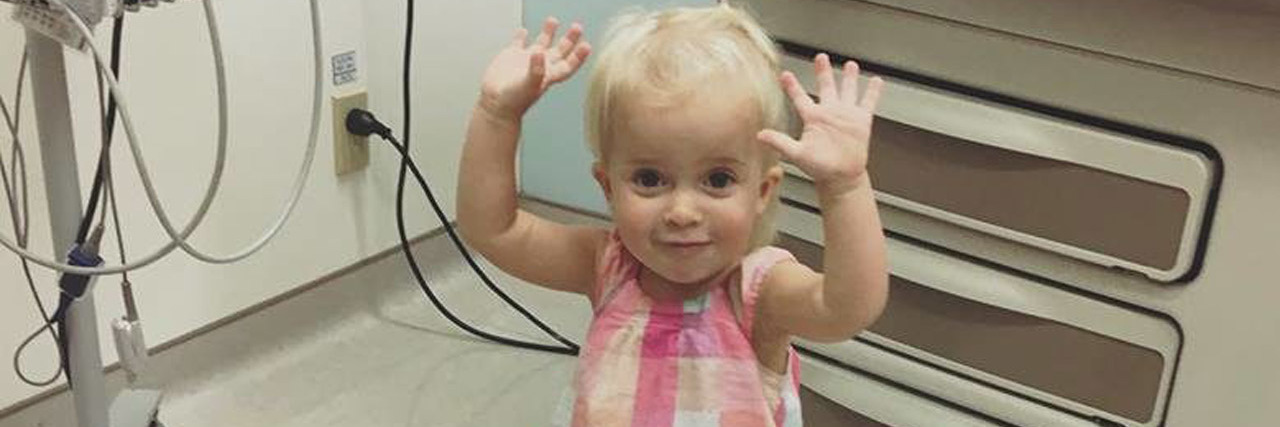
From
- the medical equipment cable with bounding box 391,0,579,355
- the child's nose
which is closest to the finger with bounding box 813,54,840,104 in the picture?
the child's nose

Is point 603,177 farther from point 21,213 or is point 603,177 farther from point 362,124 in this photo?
point 362,124

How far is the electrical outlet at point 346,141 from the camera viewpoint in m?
1.64

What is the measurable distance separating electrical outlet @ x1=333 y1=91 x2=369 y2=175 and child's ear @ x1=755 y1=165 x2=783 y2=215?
81cm

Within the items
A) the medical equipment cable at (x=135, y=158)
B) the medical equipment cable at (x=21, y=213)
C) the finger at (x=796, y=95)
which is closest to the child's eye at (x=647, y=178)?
the finger at (x=796, y=95)

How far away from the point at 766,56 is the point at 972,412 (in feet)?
1.22

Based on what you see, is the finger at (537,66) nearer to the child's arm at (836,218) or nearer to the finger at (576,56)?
the finger at (576,56)

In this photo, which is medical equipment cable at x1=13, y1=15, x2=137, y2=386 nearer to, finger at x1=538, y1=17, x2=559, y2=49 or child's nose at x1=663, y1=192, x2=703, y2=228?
finger at x1=538, y1=17, x2=559, y2=49

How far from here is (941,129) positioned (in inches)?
41.4

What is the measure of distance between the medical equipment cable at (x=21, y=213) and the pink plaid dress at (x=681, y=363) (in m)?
0.53

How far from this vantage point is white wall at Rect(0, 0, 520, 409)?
136 cm

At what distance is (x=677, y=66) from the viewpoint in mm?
908

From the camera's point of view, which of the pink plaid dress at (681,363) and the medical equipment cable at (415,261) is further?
the medical equipment cable at (415,261)

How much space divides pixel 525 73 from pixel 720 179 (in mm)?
149

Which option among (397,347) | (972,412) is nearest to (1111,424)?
(972,412)
